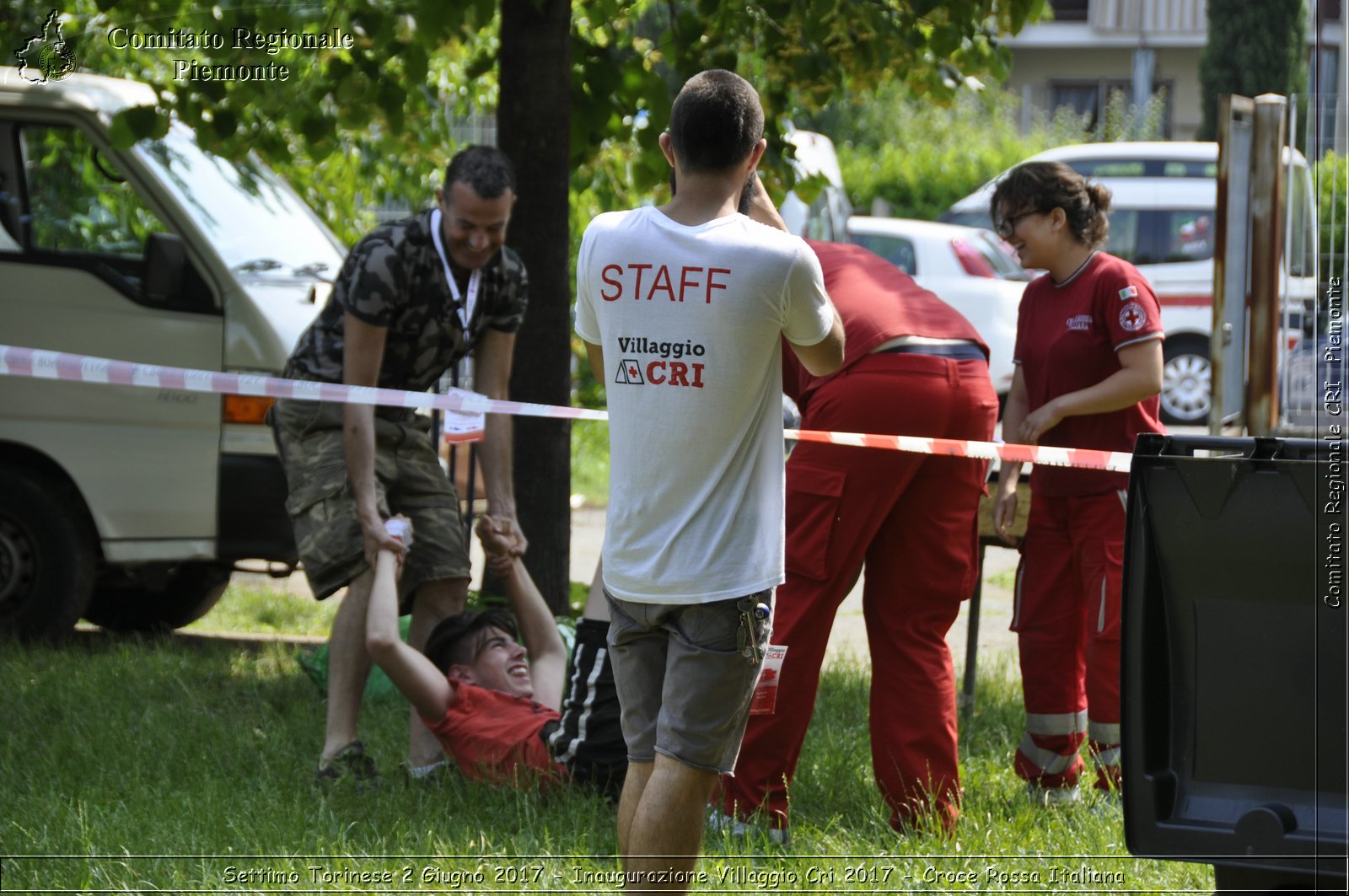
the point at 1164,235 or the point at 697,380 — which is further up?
the point at 1164,235

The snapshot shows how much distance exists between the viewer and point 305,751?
15.5 ft

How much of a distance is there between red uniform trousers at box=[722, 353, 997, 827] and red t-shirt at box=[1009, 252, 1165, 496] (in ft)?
1.59

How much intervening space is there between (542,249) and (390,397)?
186cm

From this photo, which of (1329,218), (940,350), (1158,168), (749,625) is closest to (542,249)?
(940,350)

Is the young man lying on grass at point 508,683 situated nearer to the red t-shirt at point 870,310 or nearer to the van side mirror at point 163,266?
the red t-shirt at point 870,310

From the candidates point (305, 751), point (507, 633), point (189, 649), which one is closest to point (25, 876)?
point (305, 751)

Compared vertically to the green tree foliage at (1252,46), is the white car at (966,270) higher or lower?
lower

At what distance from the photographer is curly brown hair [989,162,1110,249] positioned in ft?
14.7

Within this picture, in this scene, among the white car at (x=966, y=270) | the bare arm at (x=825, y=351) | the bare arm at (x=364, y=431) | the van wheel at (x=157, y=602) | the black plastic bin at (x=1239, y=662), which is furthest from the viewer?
the white car at (x=966, y=270)

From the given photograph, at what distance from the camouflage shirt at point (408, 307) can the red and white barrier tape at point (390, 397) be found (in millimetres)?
142

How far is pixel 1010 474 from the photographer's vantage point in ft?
15.4

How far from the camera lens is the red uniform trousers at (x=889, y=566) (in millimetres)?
3879

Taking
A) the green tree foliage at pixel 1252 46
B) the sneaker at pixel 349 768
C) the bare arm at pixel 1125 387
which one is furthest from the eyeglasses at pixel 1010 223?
the green tree foliage at pixel 1252 46

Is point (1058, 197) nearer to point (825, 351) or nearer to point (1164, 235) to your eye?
point (825, 351)
